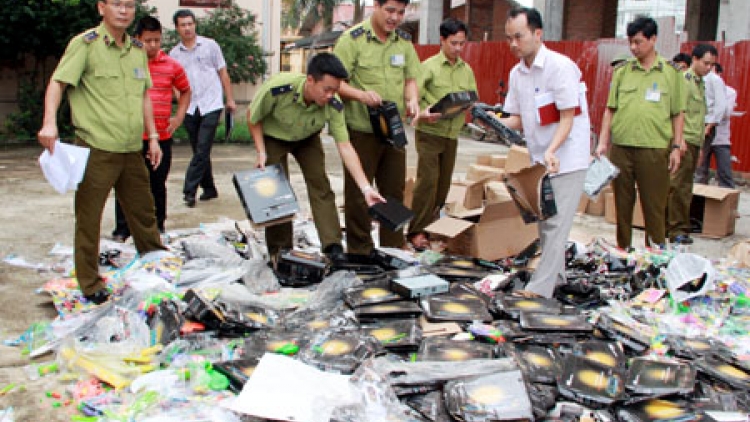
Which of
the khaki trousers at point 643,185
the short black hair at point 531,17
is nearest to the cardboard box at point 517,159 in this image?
the khaki trousers at point 643,185

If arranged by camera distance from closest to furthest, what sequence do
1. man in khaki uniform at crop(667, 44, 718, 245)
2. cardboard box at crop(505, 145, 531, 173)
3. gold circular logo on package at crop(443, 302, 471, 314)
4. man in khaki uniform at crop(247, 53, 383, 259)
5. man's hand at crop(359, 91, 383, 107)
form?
gold circular logo on package at crop(443, 302, 471, 314), man in khaki uniform at crop(247, 53, 383, 259), man's hand at crop(359, 91, 383, 107), man in khaki uniform at crop(667, 44, 718, 245), cardboard box at crop(505, 145, 531, 173)

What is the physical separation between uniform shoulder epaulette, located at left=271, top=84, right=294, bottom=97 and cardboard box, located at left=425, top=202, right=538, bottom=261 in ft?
4.96

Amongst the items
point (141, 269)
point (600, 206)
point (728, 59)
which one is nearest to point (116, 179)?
point (141, 269)

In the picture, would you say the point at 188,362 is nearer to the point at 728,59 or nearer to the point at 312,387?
the point at 312,387

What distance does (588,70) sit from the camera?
12.4 metres

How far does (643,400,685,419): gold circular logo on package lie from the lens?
108 inches

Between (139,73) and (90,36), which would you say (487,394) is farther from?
(90,36)

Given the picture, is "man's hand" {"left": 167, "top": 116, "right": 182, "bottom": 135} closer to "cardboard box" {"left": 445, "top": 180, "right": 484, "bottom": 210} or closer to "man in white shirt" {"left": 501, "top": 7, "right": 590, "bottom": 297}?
"cardboard box" {"left": 445, "top": 180, "right": 484, "bottom": 210}

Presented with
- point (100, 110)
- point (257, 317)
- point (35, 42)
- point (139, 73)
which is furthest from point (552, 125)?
point (35, 42)

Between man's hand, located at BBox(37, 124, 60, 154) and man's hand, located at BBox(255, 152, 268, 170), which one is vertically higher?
man's hand, located at BBox(37, 124, 60, 154)

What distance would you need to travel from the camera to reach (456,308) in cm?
367

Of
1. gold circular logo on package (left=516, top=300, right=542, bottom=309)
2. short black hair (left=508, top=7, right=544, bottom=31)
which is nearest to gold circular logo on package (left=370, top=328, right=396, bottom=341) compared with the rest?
gold circular logo on package (left=516, top=300, right=542, bottom=309)

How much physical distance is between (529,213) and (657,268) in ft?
3.62

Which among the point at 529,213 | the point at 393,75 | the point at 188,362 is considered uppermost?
the point at 393,75
